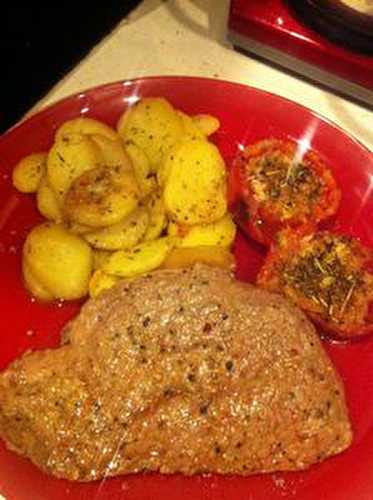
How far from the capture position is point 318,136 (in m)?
1.29

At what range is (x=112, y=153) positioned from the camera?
1.15m

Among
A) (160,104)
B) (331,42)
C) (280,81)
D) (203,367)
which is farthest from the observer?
(280,81)

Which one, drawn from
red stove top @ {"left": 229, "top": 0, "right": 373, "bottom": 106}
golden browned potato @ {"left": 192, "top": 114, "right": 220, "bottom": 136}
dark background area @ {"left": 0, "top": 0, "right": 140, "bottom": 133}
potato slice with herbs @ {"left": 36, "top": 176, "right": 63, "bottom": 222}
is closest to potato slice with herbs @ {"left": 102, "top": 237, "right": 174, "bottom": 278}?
potato slice with herbs @ {"left": 36, "top": 176, "right": 63, "bottom": 222}

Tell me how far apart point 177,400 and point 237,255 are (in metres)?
0.33

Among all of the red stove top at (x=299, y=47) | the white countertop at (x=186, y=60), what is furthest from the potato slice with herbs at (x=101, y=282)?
the red stove top at (x=299, y=47)

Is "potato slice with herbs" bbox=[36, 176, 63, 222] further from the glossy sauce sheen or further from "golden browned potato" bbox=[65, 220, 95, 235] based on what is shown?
the glossy sauce sheen

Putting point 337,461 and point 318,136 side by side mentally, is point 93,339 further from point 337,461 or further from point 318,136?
point 318,136

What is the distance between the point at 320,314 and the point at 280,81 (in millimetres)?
614

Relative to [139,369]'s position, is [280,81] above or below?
above

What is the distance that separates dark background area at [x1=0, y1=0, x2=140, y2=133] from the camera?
1.23 metres

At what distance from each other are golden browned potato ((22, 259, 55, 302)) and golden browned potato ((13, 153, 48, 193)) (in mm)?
136

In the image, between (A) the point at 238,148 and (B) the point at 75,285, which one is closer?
(B) the point at 75,285

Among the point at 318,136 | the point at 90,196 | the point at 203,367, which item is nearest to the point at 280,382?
the point at 203,367

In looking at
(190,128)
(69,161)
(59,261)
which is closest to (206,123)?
(190,128)
